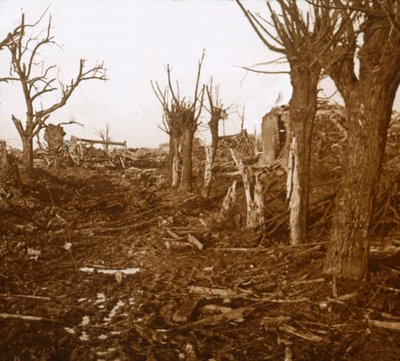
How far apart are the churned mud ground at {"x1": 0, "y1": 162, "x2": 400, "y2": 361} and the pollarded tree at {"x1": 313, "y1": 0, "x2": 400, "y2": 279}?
45cm

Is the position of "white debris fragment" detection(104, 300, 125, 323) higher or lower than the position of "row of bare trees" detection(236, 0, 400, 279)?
lower

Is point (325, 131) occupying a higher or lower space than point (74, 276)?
higher

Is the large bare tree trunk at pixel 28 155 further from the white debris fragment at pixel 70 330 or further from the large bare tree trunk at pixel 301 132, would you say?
the white debris fragment at pixel 70 330

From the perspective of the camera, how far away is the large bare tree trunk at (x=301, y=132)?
7.34m

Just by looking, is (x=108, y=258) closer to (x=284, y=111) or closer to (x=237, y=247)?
(x=237, y=247)

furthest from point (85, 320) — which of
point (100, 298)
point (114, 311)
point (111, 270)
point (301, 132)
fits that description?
point (301, 132)

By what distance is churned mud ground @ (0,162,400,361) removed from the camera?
4152 millimetres

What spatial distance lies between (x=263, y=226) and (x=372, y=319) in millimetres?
4444

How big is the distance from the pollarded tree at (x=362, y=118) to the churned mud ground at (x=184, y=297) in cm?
45

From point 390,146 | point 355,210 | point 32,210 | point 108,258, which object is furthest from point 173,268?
point 390,146

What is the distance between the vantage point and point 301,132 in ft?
24.7

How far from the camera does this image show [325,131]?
16.3m

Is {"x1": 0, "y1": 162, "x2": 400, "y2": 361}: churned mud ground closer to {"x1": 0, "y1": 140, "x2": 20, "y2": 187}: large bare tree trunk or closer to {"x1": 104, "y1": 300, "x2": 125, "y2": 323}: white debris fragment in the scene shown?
{"x1": 104, "y1": 300, "x2": 125, "y2": 323}: white debris fragment

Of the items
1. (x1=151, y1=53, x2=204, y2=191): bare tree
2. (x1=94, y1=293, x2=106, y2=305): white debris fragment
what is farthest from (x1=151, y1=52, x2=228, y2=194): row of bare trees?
(x1=94, y1=293, x2=106, y2=305): white debris fragment
